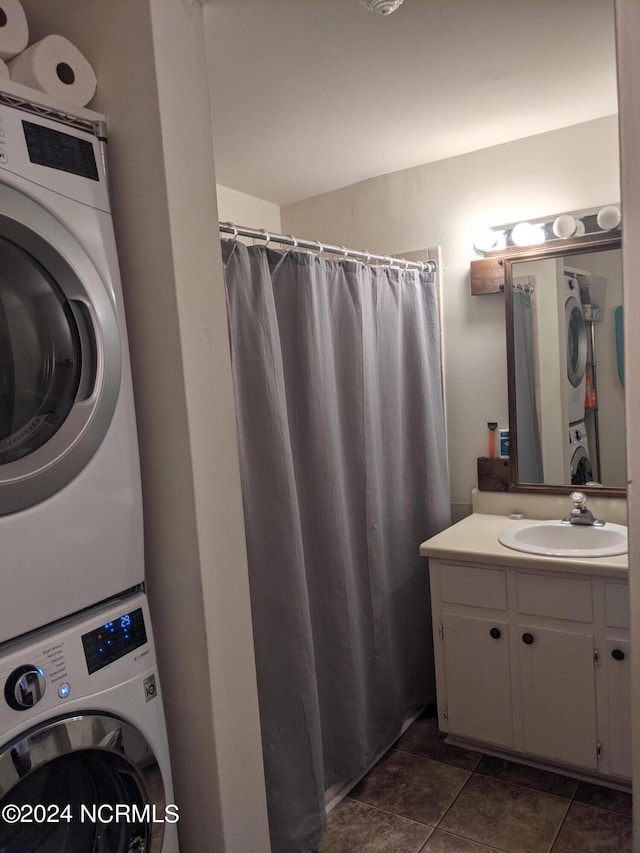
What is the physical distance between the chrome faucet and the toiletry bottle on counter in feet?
1.13

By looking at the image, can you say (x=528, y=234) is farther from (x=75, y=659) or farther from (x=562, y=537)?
(x=75, y=659)

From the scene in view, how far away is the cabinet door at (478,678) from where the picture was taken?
228 centimetres

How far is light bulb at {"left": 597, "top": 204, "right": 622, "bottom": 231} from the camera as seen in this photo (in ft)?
7.80

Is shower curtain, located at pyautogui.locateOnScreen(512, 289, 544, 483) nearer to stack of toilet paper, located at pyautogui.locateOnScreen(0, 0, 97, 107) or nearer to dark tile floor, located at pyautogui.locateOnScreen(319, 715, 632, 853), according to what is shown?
dark tile floor, located at pyautogui.locateOnScreen(319, 715, 632, 853)

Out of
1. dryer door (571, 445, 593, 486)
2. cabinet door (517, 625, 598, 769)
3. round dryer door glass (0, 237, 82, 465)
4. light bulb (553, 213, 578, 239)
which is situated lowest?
cabinet door (517, 625, 598, 769)

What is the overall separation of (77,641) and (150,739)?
0.28 metres

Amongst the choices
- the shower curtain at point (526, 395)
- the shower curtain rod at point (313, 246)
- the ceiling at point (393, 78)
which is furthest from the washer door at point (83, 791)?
the shower curtain at point (526, 395)

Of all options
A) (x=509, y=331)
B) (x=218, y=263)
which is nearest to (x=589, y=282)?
(x=509, y=331)

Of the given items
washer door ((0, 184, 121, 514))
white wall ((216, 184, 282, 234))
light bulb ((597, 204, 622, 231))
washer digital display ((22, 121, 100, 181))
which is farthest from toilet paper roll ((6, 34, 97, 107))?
light bulb ((597, 204, 622, 231))

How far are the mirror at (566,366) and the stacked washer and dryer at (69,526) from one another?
1.79 m

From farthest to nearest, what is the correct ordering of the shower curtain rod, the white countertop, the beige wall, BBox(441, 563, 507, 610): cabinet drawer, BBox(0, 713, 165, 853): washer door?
BBox(441, 563, 507, 610): cabinet drawer < the white countertop < the shower curtain rod < the beige wall < BBox(0, 713, 165, 853): washer door

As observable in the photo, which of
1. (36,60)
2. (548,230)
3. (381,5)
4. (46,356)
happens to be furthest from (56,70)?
(548,230)

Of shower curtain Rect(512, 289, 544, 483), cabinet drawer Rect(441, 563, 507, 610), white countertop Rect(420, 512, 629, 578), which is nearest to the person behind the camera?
white countertop Rect(420, 512, 629, 578)

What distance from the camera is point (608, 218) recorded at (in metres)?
2.39
